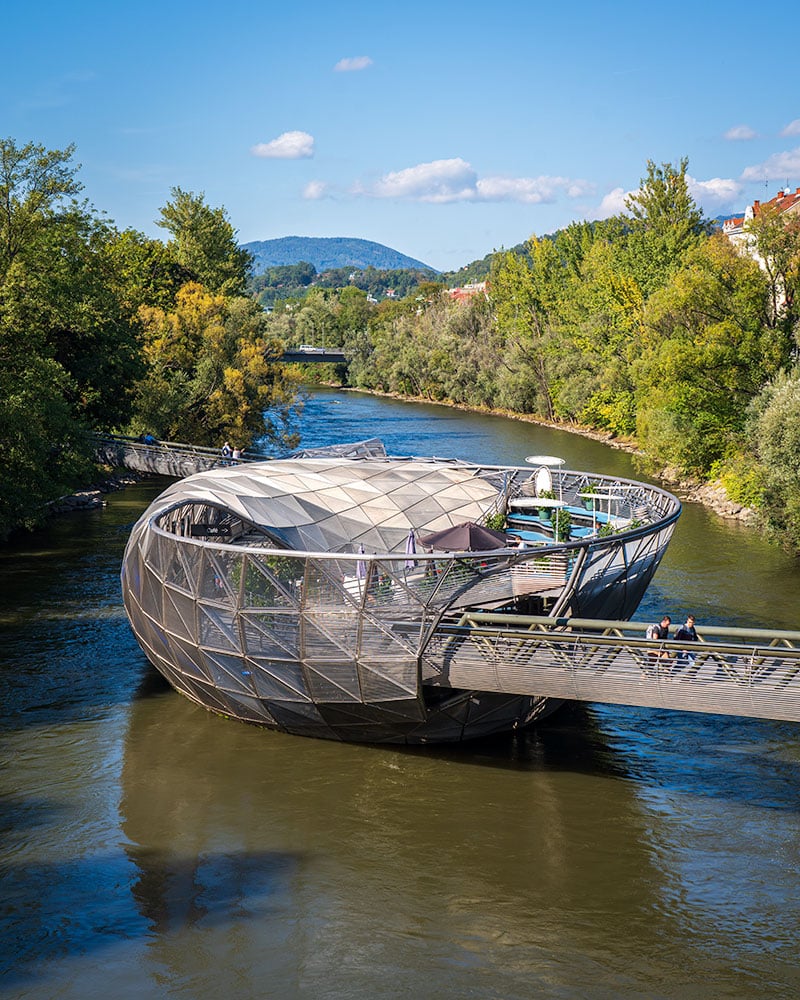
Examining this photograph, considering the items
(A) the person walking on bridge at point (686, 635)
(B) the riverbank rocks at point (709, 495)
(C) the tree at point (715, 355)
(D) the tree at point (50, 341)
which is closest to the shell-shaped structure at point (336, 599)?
(A) the person walking on bridge at point (686, 635)

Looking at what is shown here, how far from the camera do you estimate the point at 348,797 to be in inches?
752

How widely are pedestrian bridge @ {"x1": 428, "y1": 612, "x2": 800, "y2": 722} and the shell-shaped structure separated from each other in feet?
1.88

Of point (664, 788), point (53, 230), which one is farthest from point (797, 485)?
point (53, 230)

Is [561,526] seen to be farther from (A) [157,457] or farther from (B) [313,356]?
(B) [313,356]

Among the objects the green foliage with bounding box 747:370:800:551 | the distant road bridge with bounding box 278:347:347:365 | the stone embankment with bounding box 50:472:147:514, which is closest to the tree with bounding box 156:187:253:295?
the distant road bridge with bounding box 278:347:347:365

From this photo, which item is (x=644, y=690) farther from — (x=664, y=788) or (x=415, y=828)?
(x=415, y=828)

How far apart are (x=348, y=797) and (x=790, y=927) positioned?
25.9 ft

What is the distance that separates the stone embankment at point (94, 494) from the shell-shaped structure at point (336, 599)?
67.8ft

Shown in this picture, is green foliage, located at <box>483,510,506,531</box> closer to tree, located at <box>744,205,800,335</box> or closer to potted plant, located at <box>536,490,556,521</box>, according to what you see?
potted plant, located at <box>536,490,556,521</box>

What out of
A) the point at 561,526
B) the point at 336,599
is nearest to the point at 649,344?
the point at 561,526

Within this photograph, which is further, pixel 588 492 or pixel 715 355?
pixel 715 355

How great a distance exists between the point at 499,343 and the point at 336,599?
87.4 m

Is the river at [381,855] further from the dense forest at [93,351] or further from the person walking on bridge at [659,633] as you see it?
the dense forest at [93,351]

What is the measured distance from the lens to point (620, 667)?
17656mm
